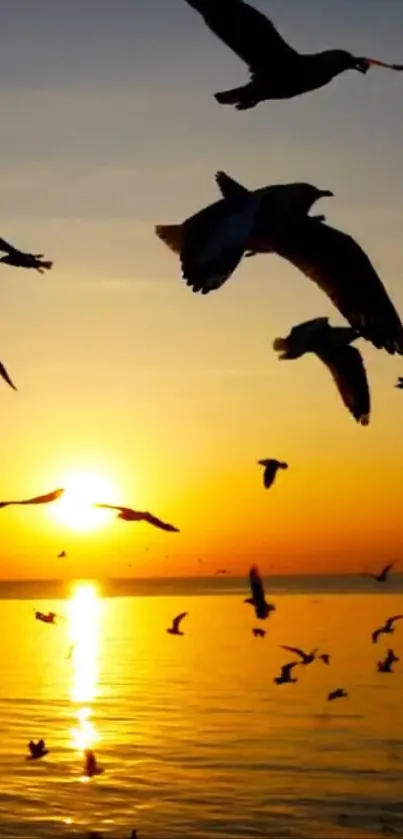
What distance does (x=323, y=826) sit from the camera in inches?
1019

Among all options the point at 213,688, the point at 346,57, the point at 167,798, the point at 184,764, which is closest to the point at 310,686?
the point at 213,688

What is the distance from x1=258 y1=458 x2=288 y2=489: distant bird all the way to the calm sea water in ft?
25.3

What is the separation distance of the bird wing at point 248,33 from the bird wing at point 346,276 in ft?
5.83

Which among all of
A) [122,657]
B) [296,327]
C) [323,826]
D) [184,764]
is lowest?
[323,826]

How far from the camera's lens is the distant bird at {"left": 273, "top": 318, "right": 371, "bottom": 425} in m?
16.1

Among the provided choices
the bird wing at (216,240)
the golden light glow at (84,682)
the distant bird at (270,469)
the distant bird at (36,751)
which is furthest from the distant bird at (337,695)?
the bird wing at (216,240)

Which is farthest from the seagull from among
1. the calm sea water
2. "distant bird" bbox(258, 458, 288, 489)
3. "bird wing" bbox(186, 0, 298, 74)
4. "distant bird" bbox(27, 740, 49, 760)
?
"distant bird" bbox(27, 740, 49, 760)

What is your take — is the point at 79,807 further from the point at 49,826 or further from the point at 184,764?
the point at 184,764

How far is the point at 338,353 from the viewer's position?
54.9 feet

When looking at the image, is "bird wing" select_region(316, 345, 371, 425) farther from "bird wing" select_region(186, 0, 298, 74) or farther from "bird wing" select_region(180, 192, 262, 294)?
"bird wing" select_region(186, 0, 298, 74)

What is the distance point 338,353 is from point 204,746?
20.5m

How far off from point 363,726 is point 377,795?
9719 mm

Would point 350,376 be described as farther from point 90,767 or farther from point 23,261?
point 90,767

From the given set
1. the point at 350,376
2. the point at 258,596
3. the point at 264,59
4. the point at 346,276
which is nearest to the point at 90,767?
the point at 258,596
